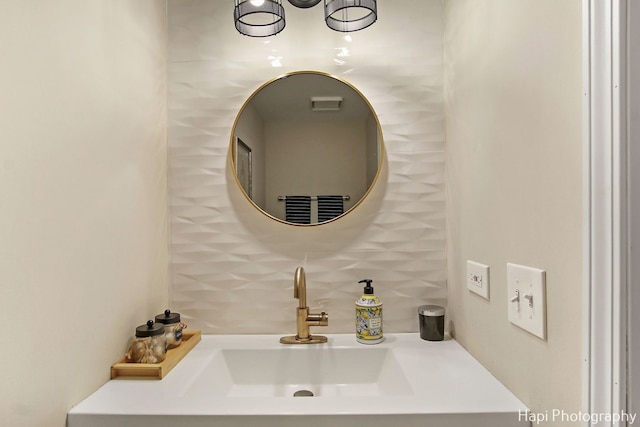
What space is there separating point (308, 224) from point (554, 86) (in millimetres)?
841

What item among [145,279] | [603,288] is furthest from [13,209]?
[603,288]

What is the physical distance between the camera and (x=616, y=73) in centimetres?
58

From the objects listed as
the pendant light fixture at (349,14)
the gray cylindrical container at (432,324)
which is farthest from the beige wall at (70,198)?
the gray cylindrical container at (432,324)

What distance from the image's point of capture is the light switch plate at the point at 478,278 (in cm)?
103

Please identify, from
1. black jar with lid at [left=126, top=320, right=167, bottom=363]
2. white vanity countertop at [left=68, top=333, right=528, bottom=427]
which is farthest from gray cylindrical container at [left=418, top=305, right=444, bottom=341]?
black jar with lid at [left=126, top=320, right=167, bottom=363]

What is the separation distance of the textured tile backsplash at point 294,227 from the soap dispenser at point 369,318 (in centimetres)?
11

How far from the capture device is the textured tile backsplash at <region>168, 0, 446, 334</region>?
140 cm

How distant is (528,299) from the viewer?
812 millimetres

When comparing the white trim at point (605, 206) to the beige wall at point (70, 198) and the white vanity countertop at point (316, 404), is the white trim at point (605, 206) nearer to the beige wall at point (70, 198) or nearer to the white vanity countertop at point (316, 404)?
the white vanity countertop at point (316, 404)

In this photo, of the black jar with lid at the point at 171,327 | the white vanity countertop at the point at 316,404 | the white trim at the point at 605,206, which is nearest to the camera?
the white trim at the point at 605,206

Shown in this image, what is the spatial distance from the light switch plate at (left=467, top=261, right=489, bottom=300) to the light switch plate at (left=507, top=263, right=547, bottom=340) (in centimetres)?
13

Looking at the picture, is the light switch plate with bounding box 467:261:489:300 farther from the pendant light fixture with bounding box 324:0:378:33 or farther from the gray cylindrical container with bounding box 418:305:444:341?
the pendant light fixture with bounding box 324:0:378:33

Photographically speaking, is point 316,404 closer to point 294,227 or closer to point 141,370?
point 141,370

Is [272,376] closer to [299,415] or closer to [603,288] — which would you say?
[299,415]
